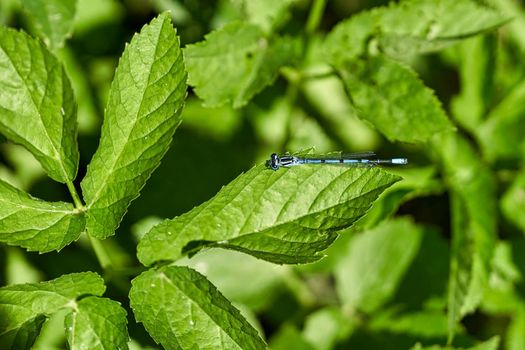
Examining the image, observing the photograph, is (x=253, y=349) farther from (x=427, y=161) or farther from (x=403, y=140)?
(x=427, y=161)

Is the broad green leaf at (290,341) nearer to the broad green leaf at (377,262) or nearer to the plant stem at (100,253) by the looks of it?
the broad green leaf at (377,262)

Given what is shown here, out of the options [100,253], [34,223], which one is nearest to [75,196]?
[34,223]

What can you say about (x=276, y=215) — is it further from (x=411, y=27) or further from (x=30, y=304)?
(x=411, y=27)

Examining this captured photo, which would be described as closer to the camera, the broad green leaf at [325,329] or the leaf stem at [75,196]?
the leaf stem at [75,196]

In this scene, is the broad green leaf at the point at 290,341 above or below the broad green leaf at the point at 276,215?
below

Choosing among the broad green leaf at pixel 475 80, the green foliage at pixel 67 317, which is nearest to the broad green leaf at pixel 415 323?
the broad green leaf at pixel 475 80

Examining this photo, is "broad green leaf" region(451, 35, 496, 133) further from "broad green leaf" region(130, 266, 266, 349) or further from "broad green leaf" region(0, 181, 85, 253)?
"broad green leaf" region(0, 181, 85, 253)

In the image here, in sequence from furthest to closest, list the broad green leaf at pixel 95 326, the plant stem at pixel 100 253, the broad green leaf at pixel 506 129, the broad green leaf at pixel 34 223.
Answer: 1. the broad green leaf at pixel 506 129
2. the plant stem at pixel 100 253
3. the broad green leaf at pixel 34 223
4. the broad green leaf at pixel 95 326

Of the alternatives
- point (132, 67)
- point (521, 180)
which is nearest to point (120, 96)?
point (132, 67)
